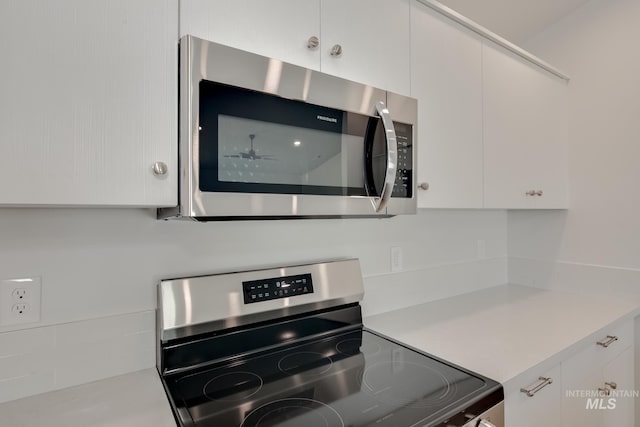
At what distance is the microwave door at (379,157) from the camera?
3.28 feet

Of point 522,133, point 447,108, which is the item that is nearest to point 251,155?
point 447,108

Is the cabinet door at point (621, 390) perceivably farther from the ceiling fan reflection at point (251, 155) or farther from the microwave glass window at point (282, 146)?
the ceiling fan reflection at point (251, 155)

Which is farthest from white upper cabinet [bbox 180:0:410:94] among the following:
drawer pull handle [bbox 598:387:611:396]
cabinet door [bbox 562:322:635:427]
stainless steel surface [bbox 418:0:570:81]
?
drawer pull handle [bbox 598:387:611:396]

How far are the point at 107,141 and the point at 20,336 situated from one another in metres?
0.55

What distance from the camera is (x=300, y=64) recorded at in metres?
0.95

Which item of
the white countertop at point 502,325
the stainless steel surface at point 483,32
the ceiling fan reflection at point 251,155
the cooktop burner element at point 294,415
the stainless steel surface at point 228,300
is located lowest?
the cooktop burner element at point 294,415

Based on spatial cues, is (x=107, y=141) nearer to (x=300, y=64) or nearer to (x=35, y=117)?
(x=35, y=117)

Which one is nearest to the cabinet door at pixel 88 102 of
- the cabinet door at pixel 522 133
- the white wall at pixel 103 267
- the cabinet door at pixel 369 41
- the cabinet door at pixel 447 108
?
the white wall at pixel 103 267

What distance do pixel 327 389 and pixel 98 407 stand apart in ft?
1.78

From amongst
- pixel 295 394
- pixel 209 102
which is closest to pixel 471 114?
pixel 209 102

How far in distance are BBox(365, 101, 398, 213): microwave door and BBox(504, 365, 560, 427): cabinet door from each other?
60 cm

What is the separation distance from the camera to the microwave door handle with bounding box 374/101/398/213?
3.21ft

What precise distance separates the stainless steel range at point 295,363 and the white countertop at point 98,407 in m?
0.04

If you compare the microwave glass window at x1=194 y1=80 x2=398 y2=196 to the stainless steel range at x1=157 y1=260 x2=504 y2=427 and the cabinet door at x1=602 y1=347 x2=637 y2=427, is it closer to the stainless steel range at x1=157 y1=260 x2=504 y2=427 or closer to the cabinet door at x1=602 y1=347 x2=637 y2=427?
the stainless steel range at x1=157 y1=260 x2=504 y2=427
